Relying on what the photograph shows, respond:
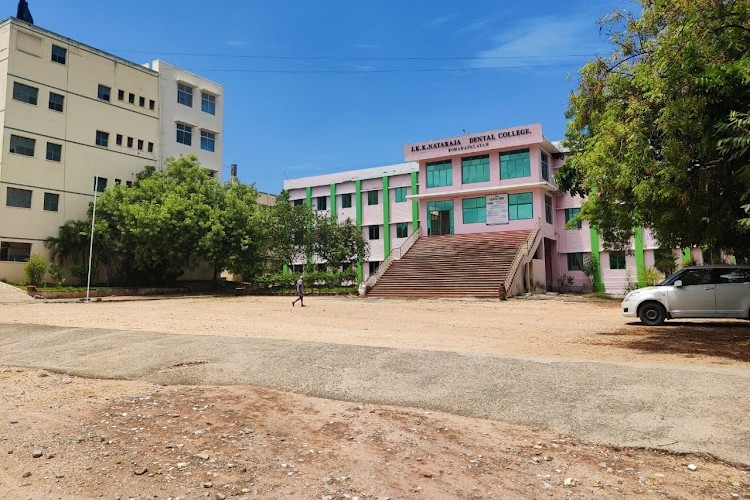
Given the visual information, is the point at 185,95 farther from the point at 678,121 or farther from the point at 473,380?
the point at 473,380

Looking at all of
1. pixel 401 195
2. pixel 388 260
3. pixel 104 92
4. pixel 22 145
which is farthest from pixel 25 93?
pixel 401 195

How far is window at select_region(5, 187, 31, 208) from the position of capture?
107ft

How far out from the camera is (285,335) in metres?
11.5

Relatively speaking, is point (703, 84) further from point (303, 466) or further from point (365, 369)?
point (303, 466)

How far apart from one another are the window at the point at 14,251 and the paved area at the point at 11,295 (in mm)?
2866

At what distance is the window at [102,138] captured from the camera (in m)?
38.2

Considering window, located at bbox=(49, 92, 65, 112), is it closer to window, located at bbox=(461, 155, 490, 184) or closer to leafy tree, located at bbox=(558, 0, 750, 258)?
window, located at bbox=(461, 155, 490, 184)

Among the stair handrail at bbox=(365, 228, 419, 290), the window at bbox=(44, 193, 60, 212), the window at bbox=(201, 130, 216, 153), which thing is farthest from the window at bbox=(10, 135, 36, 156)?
the stair handrail at bbox=(365, 228, 419, 290)

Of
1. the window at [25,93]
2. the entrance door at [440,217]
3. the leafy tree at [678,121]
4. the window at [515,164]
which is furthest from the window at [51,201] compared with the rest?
the leafy tree at [678,121]

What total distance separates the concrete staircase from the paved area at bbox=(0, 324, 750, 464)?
19958mm

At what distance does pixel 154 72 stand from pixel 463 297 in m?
31.9

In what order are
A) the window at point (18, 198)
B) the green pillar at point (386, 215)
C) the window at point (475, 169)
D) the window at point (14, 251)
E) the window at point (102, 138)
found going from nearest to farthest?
the window at point (14, 251)
the window at point (18, 198)
the window at point (475, 169)
the window at point (102, 138)
the green pillar at point (386, 215)

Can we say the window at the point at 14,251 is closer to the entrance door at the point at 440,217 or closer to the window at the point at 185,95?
the window at the point at 185,95

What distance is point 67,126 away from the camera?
3616cm
